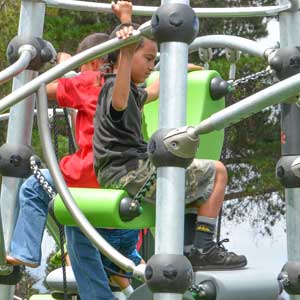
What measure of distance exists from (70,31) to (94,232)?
932 centimetres

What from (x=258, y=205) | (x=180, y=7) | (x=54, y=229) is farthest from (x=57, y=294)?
(x=258, y=205)

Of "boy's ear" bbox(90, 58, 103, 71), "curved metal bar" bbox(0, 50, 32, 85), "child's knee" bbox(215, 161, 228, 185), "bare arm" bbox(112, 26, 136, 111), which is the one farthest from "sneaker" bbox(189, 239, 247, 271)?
"boy's ear" bbox(90, 58, 103, 71)

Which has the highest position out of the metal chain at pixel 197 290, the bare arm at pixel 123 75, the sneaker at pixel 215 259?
the bare arm at pixel 123 75

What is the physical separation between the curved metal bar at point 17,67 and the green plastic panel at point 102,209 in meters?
0.40

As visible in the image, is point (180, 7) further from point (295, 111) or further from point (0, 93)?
point (0, 93)

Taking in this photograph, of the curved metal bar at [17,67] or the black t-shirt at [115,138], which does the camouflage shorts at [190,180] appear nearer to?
the black t-shirt at [115,138]

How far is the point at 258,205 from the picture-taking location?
13.3m

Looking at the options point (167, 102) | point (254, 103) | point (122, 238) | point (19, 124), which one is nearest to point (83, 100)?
point (19, 124)

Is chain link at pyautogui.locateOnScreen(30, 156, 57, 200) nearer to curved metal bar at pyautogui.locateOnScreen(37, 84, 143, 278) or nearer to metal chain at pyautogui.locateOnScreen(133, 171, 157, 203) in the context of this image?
curved metal bar at pyautogui.locateOnScreen(37, 84, 143, 278)

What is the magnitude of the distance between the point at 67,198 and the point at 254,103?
647 mm

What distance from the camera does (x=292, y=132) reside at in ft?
11.0

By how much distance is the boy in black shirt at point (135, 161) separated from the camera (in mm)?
3209

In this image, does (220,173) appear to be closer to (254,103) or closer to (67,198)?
(67,198)

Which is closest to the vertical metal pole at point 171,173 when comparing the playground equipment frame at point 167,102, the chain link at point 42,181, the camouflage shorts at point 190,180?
the playground equipment frame at point 167,102
